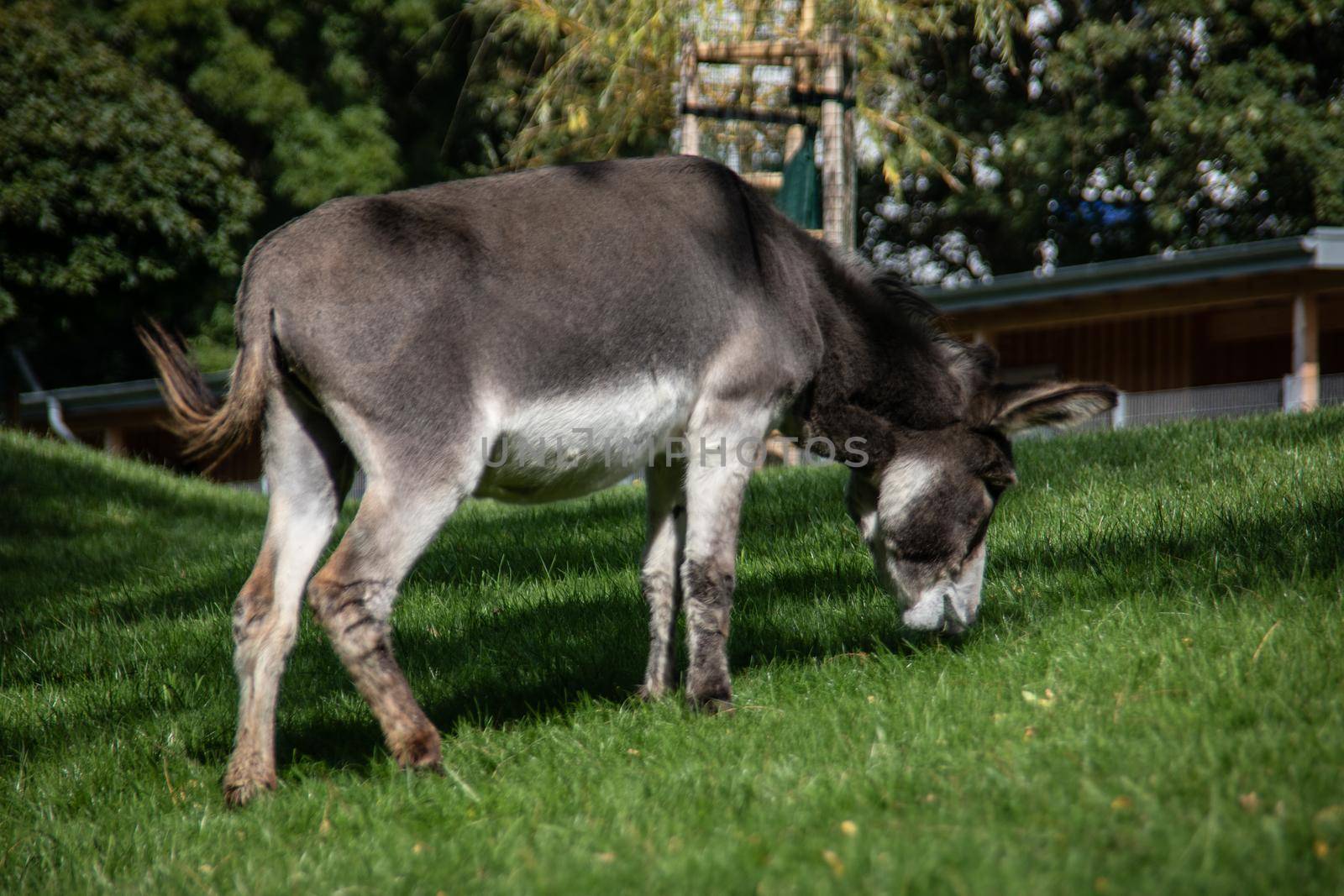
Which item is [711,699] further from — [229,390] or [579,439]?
[229,390]

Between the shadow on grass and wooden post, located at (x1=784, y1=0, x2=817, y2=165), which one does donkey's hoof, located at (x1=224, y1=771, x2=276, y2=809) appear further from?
wooden post, located at (x1=784, y1=0, x2=817, y2=165)

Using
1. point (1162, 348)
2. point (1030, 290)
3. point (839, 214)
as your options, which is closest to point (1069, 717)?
point (839, 214)

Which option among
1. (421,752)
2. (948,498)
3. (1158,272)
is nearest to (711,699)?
(421,752)

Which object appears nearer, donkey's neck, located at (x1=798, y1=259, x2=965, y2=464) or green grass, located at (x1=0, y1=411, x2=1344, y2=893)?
green grass, located at (x1=0, y1=411, x2=1344, y2=893)

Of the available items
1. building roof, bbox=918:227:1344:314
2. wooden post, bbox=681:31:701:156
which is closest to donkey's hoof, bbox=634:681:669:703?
wooden post, bbox=681:31:701:156

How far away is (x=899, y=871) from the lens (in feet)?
8.20

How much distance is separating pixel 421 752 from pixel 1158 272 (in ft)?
50.8

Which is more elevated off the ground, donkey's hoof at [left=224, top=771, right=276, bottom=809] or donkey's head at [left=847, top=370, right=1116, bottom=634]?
donkey's head at [left=847, top=370, right=1116, bottom=634]

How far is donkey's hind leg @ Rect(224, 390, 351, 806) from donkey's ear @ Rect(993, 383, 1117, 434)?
2639 mm

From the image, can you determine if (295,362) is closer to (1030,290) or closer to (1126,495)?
(1126,495)

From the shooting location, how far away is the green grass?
2.68 m

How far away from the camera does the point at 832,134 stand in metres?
13.1

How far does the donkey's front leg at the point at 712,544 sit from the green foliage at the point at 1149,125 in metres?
17.7

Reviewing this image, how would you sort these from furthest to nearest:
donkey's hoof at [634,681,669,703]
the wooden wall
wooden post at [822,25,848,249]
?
the wooden wall, wooden post at [822,25,848,249], donkey's hoof at [634,681,669,703]
